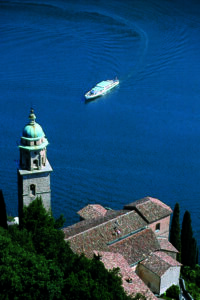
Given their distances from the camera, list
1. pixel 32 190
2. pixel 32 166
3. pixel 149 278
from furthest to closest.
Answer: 1. pixel 32 190
2. pixel 32 166
3. pixel 149 278

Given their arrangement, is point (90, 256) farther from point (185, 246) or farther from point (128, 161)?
point (128, 161)

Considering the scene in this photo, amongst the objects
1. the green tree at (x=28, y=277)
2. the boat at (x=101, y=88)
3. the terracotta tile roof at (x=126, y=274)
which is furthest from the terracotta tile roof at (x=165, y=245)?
the boat at (x=101, y=88)

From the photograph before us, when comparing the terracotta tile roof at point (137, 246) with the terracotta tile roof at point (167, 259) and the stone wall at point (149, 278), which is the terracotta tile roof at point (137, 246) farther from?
the stone wall at point (149, 278)

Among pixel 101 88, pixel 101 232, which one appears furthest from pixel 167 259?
pixel 101 88

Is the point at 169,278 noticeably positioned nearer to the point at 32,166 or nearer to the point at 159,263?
the point at 159,263

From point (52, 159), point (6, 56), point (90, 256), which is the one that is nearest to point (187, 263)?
point (90, 256)

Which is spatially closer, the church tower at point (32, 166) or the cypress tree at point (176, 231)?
the church tower at point (32, 166)
